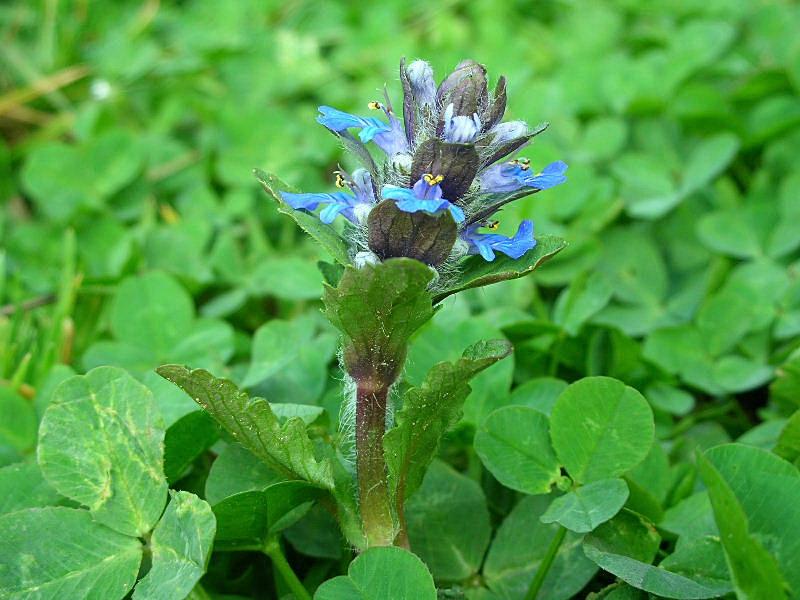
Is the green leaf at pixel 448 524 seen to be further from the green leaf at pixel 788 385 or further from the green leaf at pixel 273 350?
the green leaf at pixel 788 385

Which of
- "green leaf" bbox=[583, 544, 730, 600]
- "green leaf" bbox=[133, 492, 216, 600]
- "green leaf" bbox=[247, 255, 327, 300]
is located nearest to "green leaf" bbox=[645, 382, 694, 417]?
"green leaf" bbox=[583, 544, 730, 600]

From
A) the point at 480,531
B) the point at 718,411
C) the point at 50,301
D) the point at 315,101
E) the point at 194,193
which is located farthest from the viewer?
the point at 315,101

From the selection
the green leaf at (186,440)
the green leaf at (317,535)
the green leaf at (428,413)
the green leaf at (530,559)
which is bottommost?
the green leaf at (530,559)

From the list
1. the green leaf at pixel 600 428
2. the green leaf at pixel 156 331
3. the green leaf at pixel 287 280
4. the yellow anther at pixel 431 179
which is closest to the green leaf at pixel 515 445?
the green leaf at pixel 600 428

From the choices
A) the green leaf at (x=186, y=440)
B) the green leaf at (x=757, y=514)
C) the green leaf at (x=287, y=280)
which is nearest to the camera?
the green leaf at (x=757, y=514)

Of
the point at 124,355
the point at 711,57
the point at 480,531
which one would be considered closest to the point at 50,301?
the point at 124,355

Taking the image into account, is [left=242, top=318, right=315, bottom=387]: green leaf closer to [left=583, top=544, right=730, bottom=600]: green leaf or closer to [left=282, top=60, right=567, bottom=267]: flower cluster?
[left=282, top=60, right=567, bottom=267]: flower cluster

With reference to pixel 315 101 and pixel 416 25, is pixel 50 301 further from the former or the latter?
pixel 416 25
